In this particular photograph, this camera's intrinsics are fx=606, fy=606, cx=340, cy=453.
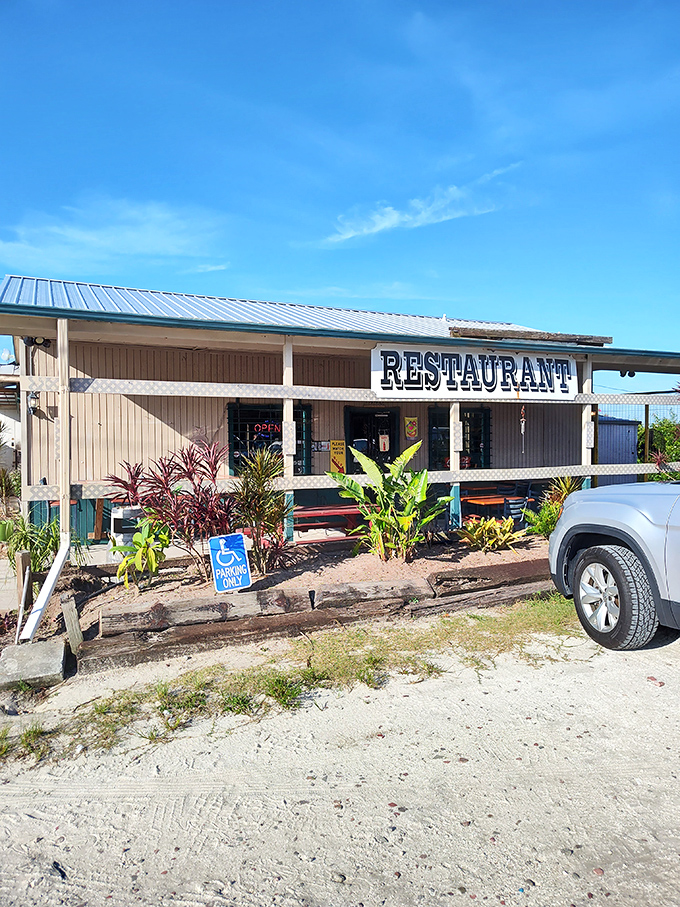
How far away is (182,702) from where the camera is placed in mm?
4105

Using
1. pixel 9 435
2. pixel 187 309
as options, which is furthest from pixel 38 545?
pixel 9 435

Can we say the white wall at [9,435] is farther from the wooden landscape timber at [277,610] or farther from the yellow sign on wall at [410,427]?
the wooden landscape timber at [277,610]

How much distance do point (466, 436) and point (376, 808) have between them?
1119 centimetres

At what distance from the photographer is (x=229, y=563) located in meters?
6.00

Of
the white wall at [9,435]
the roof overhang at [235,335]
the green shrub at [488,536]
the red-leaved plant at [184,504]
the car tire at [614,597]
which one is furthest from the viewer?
the white wall at [9,435]

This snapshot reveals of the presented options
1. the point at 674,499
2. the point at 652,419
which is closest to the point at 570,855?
the point at 674,499

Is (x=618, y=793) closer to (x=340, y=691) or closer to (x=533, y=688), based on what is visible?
(x=533, y=688)

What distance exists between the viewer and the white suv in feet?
14.7

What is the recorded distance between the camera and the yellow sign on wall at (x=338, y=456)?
40.0ft

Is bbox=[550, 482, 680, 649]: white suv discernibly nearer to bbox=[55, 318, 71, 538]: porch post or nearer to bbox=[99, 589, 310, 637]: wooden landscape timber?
bbox=[99, 589, 310, 637]: wooden landscape timber

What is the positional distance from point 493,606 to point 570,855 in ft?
12.3

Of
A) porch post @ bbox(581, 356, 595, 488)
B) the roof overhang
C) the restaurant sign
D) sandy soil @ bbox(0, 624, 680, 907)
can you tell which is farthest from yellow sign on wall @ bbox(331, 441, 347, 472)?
sandy soil @ bbox(0, 624, 680, 907)

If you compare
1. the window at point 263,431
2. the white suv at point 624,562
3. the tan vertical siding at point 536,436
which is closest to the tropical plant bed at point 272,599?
the white suv at point 624,562

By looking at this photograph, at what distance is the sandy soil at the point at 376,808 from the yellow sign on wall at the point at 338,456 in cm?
808
